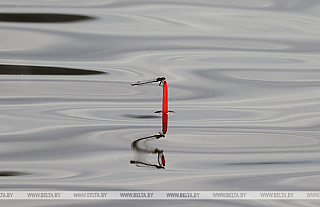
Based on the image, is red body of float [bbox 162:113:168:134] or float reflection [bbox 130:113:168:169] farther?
red body of float [bbox 162:113:168:134]

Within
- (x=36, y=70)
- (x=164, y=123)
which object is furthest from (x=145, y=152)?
(x=36, y=70)

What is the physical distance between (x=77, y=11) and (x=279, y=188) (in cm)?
230

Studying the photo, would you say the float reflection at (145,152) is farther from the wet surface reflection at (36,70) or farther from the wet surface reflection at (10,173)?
the wet surface reflection at (36,70)

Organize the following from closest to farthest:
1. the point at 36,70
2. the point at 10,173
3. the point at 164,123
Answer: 1. the point at 10,173
2. the point at 164,123
3. the point at 36,70

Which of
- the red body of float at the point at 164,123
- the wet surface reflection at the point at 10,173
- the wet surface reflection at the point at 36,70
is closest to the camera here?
the wet surface reflection at the point at 10,173

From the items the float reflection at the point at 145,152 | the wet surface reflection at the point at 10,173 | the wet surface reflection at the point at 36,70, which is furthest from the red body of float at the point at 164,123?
the wet surface reflection at the point at 10,173

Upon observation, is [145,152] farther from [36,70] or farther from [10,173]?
[36,70]

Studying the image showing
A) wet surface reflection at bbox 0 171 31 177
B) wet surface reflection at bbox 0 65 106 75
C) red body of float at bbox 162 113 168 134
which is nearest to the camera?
wet surface reflection at bbox 0 171 31 177

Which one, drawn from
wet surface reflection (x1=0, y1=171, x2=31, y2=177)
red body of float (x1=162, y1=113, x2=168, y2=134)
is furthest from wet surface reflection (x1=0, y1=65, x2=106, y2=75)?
wet surface reflection (x1=0, y1=171, x2=31, y2=177)

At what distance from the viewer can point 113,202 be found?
1650 millimetres

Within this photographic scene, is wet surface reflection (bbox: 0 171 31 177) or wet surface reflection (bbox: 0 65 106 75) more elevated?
wet surface reflection (bbox: 0 65 106 75)

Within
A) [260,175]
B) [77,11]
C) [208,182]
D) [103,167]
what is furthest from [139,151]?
Result: [77,11]

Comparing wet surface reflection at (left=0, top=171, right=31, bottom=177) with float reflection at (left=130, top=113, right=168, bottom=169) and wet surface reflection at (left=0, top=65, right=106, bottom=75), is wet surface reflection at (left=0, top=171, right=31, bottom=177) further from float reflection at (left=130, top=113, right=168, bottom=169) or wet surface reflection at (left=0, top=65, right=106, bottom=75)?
wet surface reflection at (left=0, top=65, right=106, bottom=75)

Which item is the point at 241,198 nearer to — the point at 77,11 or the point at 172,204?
the point at 172,204
